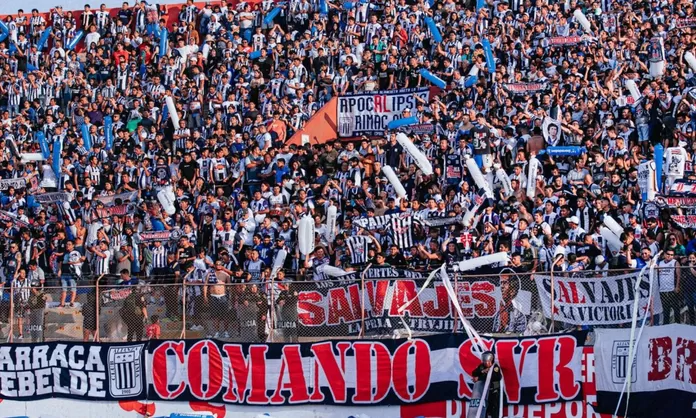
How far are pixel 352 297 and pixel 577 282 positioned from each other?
3.40 m

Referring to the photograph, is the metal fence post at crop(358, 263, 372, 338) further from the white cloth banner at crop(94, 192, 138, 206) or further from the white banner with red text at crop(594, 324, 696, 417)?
the white cloth banner at crop(94, 192, 138, 206)

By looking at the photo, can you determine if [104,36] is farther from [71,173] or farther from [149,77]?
[71,173]

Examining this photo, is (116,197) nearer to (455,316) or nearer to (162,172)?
(162,172)

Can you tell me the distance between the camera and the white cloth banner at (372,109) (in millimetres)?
27031

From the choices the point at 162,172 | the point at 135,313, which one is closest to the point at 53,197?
the point at 162,172

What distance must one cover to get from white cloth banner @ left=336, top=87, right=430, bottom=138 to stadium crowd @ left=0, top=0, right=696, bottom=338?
338mm

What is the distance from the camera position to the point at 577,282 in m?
17.9

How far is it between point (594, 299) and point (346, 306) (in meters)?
3.75

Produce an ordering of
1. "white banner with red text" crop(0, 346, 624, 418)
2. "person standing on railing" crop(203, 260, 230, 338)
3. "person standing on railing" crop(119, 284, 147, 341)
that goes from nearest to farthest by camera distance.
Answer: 1. "white banner with red text" crop(0, 346, 624, 418)
2. "person standing on railing" crop(203, 260, 230, 338)
3. "person standing on railing" crop(119, 284, 147, 341)

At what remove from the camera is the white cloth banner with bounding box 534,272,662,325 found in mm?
17453

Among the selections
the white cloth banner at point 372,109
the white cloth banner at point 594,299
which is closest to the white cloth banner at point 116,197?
the white cloth banner at point 372,109

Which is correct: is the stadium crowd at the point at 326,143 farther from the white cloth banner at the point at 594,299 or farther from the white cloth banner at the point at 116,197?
the white cloth banner at the point at 594,299

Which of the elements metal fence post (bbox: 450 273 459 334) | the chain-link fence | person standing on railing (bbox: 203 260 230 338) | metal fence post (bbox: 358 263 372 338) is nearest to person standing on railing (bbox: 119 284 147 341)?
the chain-link fence

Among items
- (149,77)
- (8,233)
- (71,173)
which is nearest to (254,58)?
(149,77)
